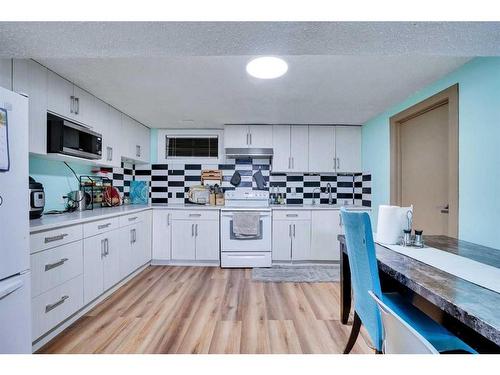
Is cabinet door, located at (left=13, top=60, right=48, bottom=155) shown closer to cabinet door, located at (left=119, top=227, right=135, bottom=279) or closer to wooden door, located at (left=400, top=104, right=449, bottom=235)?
cabinet door, located at (left=119, top=227, right=135, bottom=279)

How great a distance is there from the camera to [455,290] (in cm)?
82

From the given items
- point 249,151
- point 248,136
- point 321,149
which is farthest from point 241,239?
point 321,149

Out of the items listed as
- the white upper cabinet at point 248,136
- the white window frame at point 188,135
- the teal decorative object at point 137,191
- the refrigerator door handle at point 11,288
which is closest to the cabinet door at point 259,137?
the white upper cabinet at point 248,136

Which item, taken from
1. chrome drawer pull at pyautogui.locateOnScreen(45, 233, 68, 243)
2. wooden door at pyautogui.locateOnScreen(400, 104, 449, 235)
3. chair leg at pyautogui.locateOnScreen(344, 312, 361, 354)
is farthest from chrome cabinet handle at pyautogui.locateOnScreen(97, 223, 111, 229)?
wooden door at pyautogui.locateOnScreen(400, 104, 449, 235)

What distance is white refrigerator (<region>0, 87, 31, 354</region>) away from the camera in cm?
109

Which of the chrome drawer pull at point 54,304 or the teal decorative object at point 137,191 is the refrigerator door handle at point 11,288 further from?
the teal decorative object at point 137,191

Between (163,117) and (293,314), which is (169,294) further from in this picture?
(163,117)

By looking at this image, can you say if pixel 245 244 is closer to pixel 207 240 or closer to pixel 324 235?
pixel 207 240

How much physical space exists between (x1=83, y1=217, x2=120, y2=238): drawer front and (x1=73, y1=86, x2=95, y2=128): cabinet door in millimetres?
996

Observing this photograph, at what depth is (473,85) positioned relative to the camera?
5.78ft
